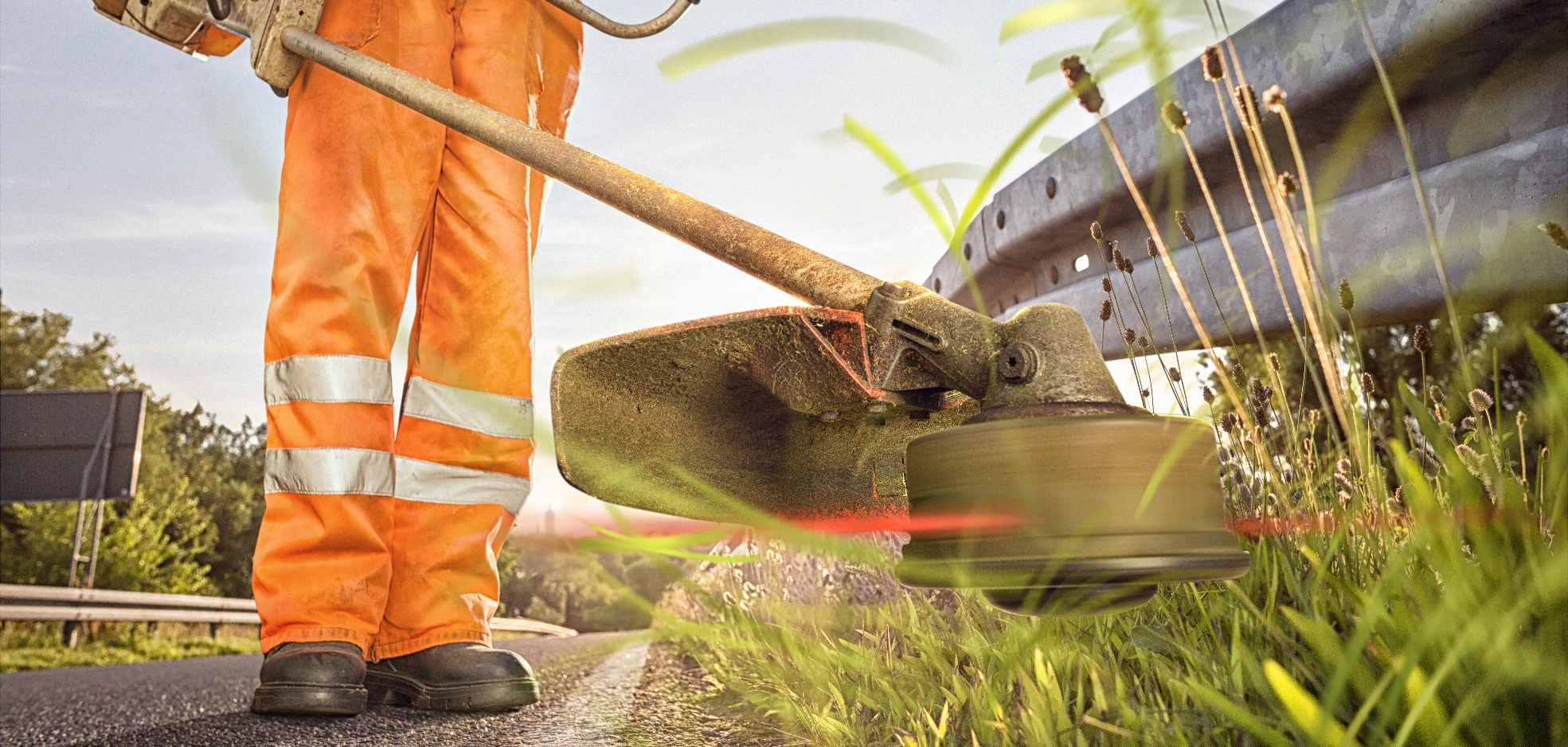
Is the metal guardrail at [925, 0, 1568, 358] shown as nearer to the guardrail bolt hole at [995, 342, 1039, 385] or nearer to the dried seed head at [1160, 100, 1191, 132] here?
the dried seed head at [1160, 100, 1191, 132]

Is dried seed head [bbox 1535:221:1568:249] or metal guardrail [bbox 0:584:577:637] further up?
dried seed head [bbox 1535:221:1568:249]

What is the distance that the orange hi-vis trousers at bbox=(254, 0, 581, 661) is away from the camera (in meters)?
2.07

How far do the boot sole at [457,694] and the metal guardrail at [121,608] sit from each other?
12.2 feet

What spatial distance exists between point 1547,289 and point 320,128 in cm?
281

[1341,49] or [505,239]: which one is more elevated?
[1341,49]

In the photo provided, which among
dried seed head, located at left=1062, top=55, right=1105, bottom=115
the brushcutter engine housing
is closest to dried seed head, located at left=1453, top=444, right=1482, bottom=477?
dried seed head, located at left=1062, top=55, right=1105, bottom=115

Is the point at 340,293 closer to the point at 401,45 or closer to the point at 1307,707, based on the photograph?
the point at 401,45

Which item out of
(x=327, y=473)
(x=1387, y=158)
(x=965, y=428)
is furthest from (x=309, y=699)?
(x=1387, y=158)

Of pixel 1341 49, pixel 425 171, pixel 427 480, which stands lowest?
pixel 427 480

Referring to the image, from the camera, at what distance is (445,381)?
239 cm

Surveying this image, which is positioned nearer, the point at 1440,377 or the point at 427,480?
the point at 427,480

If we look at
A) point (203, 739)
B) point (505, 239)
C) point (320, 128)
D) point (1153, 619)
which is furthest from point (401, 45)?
point (1153, 619)

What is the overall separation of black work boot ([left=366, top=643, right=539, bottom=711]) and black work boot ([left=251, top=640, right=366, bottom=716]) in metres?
0.16

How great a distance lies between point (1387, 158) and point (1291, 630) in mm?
A: 1597
